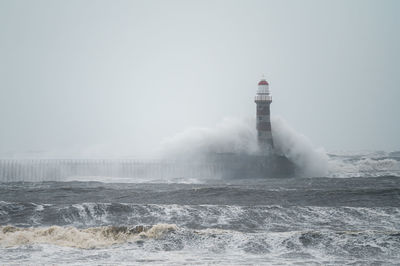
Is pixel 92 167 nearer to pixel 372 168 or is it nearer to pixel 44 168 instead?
pixel 44 168

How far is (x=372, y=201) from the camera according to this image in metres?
26.2

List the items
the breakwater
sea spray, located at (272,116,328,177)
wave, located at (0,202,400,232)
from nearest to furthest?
wave, located at (0,202,400,232) → the breakwater → sea spray, located at (272,116,328,177)

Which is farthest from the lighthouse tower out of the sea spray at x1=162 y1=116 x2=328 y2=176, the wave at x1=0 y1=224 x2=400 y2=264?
the wave at x1=0 y1=224 x2=400 y2=264

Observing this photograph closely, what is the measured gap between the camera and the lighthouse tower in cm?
4641

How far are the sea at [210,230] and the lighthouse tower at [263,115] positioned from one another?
18235 mm

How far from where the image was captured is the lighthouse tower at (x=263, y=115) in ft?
152

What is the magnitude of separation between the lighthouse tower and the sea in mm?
18235

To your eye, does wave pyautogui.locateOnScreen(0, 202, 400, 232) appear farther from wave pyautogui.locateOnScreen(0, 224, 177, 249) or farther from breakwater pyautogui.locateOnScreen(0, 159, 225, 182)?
breakwater pyautogui.locateOnScreen(0, 159, 225, 182)

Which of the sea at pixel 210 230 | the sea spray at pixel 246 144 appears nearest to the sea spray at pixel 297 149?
the sea spray at pixel 246 144

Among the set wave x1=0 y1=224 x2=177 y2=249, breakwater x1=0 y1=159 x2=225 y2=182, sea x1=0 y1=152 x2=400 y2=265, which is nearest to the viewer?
sea x1=0 y1=152 x2=400 y2=265

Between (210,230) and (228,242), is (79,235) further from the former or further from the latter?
(228,242)

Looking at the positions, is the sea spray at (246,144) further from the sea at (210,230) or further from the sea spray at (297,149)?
the sea at (210,230)

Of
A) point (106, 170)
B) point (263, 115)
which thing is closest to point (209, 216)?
point (263, 115)

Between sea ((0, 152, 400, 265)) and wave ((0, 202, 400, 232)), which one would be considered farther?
wave ((0, 202, 400, 232))
